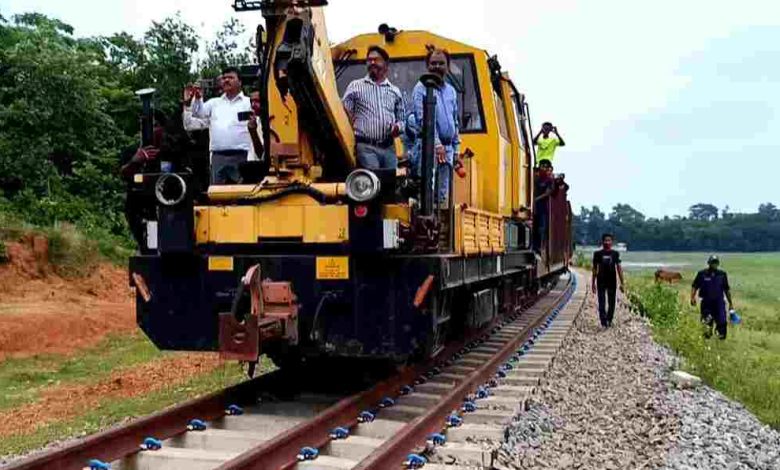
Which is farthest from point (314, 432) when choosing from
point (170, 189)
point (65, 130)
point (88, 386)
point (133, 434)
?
point (65, 130)

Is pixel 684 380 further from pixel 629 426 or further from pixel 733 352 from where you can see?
pixel 733 352

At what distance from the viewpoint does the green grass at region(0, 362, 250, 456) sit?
795 cm

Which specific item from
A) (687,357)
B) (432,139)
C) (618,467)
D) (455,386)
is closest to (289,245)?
(432,139)

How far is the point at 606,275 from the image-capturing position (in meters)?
14.8

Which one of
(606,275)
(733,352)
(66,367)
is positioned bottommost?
(733,352)

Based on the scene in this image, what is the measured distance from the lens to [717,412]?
815cm

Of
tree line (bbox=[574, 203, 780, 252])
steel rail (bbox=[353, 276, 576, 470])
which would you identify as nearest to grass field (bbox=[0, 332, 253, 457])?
steel rail (bbox=[353, 276, 576, 470])

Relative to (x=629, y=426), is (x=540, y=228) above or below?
above

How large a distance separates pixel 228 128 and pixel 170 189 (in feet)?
3.82

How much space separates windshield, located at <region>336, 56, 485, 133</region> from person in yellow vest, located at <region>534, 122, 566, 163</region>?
661cm

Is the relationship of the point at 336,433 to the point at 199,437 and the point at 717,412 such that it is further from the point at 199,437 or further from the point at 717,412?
the point at 717,412

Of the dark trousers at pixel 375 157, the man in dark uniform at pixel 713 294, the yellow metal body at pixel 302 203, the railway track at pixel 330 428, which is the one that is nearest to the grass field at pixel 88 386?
the railway track at pixel 330 428

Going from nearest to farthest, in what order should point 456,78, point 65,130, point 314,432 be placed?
point 314,432 < point 456,78 < point 65,130

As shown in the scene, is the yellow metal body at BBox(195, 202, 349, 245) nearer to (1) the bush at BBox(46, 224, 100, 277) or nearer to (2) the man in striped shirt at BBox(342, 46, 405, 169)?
(2) the man in striped shirt at BBox(342, 46, 405, 169)
